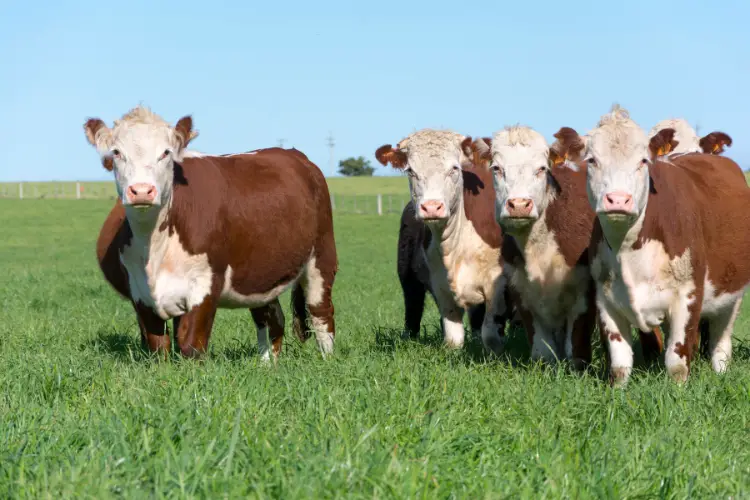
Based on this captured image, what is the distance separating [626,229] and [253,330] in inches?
202

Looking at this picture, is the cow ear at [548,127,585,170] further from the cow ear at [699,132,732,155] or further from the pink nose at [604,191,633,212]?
the cow ear at [699,132,732,155]

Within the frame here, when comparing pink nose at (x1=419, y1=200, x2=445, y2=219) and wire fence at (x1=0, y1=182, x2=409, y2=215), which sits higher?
pink nose at (x1=419, y1=200, x2=445, y2=219)

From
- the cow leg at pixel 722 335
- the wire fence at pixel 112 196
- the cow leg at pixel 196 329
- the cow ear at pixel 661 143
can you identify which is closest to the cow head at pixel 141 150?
the cow leg at pixel 196 329

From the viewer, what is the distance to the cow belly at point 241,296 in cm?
760

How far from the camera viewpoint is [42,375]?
5.99 meters

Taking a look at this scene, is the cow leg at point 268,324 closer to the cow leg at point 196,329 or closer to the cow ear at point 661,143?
the cow leg at point 196,329

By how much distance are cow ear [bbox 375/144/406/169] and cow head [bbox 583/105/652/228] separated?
2.24 metres

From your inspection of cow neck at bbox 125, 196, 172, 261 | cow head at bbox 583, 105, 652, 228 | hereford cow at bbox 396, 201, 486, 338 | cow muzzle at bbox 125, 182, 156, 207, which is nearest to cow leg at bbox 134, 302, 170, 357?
cow neck at bbox 125, 196, 172, 261

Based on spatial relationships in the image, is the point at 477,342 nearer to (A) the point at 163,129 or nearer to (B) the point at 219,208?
(B) the point at 219,208

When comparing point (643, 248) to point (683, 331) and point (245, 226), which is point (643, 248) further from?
point (245, 226)

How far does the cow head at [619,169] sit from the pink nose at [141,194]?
3.12 m

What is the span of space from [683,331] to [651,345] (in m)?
1.27

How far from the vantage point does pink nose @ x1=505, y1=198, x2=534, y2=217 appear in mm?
6891

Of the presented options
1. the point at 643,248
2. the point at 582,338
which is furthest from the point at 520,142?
the point at 582,338
